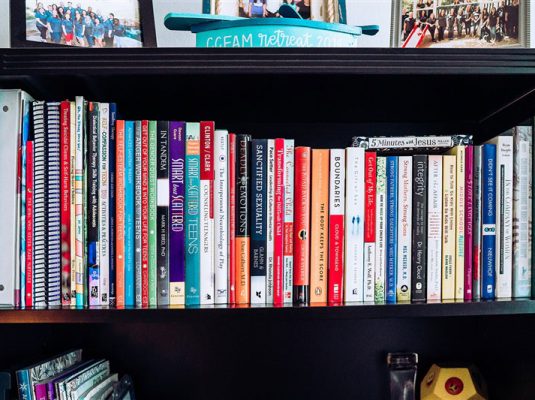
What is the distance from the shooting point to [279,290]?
0.87 metres

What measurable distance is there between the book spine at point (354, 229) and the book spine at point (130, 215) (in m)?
0.32

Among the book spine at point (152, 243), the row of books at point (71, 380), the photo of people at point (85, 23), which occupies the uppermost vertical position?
the photo of people at point (85, 23)

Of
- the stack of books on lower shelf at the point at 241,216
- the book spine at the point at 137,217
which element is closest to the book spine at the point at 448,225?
the stack of books on lower shelf at the point at 241,216

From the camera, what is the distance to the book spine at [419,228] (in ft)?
2.87

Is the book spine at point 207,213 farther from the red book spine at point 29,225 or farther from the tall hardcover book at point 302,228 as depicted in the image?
the red book spine at point 29,225

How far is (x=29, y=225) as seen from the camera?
83 centimetres

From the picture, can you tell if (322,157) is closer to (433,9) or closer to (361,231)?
(361,231)

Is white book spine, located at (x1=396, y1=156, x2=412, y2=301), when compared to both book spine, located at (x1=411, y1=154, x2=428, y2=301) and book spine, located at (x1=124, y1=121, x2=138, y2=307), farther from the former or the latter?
book spine, located at (x1=124, y1=121, x2=138, y2=307)

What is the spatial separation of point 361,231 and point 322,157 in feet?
0.42

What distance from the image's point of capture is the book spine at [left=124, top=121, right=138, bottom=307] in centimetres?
84

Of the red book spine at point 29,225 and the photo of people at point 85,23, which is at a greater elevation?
the photo of people at point 85,23

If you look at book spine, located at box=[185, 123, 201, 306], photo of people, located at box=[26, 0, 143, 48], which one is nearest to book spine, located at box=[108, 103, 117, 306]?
book spine, located at box=[185, 123, 201, 306]

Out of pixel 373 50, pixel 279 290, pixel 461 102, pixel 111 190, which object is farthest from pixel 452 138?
pixel 111 190

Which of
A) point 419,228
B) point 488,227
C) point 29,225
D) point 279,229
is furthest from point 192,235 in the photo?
point 488,227
